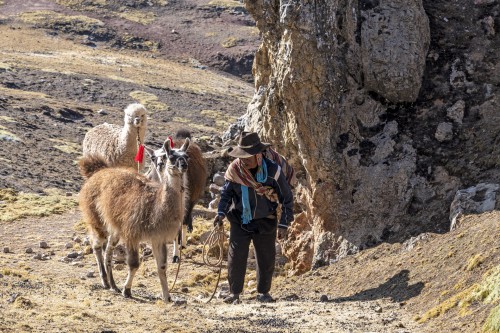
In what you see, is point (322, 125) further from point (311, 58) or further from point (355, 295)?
point (355, 295)

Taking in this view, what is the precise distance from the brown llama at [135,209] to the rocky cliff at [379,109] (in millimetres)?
2271

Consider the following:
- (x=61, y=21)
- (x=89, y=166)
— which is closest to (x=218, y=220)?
(x=89, y=166)

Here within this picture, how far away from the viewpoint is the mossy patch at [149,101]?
116 feet

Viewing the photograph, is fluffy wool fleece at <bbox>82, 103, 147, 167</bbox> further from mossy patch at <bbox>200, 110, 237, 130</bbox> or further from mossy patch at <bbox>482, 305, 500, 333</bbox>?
mossy patch at <bbox>200, 110, 237, 130</bbox>

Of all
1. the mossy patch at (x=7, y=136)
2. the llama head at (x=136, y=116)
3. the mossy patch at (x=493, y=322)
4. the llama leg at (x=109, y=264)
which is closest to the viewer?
the mossy patch at (x=493, y=322)

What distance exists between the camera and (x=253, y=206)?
8.85 metres

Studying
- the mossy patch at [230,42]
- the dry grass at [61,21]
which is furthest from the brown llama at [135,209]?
the dry grass at [61,21]

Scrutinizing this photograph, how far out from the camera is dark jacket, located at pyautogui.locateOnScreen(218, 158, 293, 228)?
874 cm

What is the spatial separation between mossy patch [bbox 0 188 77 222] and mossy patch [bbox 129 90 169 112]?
18337 mm

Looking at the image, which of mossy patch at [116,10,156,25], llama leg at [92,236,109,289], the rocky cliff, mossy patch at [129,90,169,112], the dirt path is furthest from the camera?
mossy patch at [116,10,156,25]

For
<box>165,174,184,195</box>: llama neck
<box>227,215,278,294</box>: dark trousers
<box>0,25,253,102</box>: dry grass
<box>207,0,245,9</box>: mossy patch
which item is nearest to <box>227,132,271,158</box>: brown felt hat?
<box>165,174,184,195</box>: llama neck

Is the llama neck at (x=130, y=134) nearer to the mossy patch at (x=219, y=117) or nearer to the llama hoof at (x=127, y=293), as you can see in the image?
the llama hoof at (x=127, y=293)

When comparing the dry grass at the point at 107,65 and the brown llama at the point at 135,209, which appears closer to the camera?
the brown llama at the point at 135,209

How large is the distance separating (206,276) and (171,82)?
109 feet
